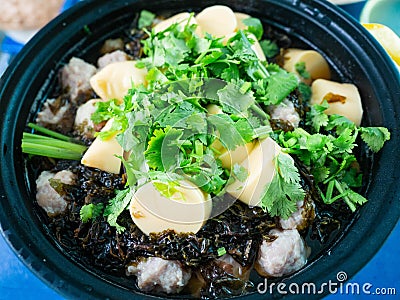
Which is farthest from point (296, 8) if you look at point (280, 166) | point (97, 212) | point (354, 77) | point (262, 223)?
point (97, 212)

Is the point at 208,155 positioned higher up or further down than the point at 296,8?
further down

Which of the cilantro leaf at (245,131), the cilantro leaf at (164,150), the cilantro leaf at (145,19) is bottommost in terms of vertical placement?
the cilantro leaf at (164,150)

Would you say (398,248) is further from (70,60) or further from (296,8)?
(70,60)

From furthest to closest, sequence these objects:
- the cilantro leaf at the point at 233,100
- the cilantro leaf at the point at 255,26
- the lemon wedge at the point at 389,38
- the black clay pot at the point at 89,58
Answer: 1. the lemon wedge at the point at 389,38
2. the cilantro leaf at the point at 255,26
3. the cilantro leaf at the point at 233,100
4. the black clay pot at the point at 89,58

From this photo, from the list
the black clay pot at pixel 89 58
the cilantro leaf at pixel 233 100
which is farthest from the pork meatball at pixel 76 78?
the cilantro leaf at pixel 233 100

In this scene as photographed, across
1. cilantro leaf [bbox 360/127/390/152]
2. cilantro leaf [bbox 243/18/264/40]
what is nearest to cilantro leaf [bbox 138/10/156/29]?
cilantro leaf [bbox 243/18/264/40]

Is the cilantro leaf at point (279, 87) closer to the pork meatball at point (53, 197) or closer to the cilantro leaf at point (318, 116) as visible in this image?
the cilantro leaf at point (318, 116)
